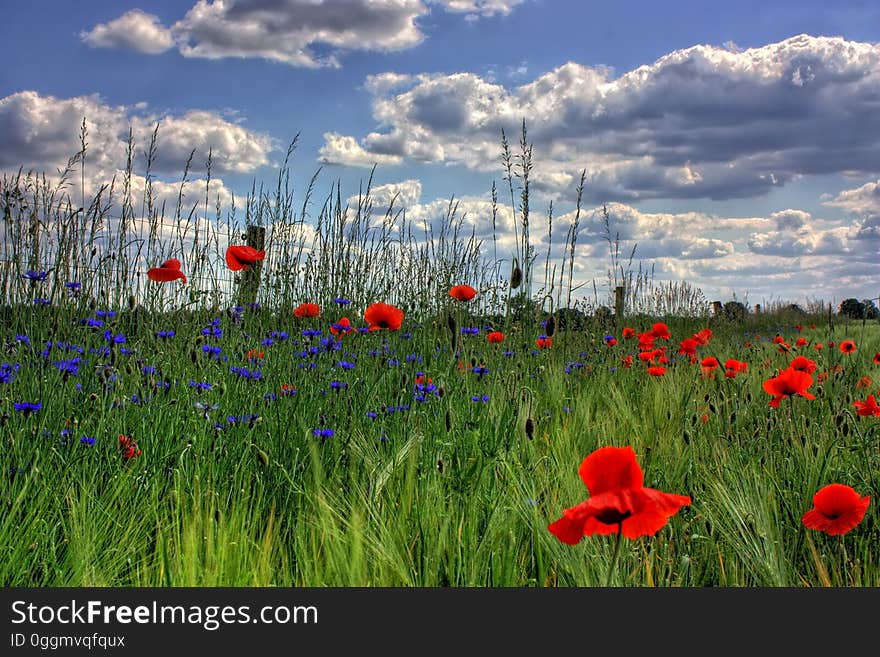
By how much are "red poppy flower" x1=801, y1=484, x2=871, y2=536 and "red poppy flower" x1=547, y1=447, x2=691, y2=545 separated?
0.74 m

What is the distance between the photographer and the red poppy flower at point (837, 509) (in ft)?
4.66

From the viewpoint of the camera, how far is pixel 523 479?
5.35 ft

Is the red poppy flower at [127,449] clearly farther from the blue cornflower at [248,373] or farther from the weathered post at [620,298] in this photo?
the weathered post at [620,298]

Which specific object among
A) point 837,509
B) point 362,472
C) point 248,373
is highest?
point 248,373

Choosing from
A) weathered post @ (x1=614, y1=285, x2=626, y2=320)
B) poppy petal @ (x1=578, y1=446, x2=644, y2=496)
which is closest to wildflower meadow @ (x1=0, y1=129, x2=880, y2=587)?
poppy petal @ (x1=578, y1=446, x2=644, y2=496)

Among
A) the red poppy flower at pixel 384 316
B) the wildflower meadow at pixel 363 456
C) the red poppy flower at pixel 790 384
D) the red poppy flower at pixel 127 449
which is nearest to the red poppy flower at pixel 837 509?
the wildflower meadow at pixel 363 456

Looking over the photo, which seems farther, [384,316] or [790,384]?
[384,316]

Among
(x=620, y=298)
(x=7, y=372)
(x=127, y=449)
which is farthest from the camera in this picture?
(x=620, y=298)

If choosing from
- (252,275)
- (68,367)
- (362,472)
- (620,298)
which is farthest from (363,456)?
(620,298)

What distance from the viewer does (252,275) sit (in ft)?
13.1

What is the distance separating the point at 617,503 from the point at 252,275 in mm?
3462

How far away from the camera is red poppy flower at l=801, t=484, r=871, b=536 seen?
4.66 feet

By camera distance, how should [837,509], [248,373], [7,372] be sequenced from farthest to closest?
[248,373]
[7,372]
[837,509]

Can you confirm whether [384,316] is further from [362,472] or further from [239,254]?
[239,254]
